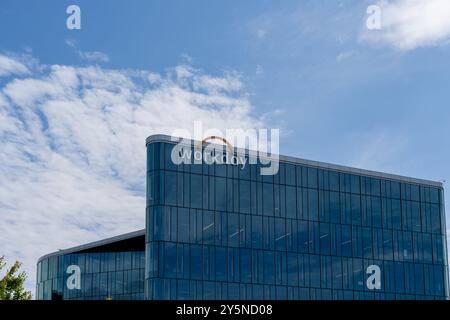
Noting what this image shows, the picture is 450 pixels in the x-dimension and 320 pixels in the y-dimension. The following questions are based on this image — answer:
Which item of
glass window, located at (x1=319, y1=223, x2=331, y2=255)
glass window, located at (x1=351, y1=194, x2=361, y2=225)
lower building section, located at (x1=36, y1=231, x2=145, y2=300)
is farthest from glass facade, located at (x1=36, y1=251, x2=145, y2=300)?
glass window, located at (x1=351, y1=194, x2=361, y2=225)

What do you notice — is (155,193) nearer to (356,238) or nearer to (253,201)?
(253,201)

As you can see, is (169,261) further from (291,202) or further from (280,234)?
(291,202)

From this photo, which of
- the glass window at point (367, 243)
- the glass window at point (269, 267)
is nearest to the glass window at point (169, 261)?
the glass window at point (269, 267)

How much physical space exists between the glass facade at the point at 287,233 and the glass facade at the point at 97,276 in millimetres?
13103

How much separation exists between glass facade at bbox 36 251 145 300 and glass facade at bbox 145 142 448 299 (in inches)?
516

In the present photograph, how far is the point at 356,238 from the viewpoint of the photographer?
8188 cm

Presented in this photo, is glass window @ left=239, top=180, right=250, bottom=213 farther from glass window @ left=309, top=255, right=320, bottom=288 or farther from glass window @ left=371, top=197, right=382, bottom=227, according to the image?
glass window @ left=371, top=197, right=382, bottom=227

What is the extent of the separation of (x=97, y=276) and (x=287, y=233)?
25.1 metres

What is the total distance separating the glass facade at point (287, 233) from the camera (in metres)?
70.4

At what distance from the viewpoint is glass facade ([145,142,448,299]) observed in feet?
231

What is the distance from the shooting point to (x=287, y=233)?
77438 mm

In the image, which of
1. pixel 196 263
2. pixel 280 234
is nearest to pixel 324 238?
pixel 280 234

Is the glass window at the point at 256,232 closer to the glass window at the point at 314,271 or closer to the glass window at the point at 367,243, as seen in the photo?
the glass window at the point at 314,271
